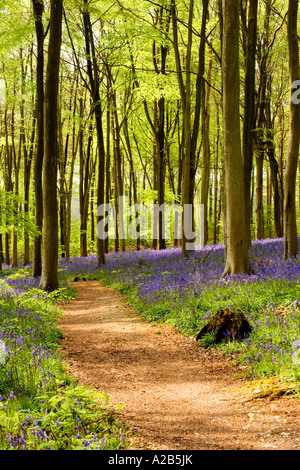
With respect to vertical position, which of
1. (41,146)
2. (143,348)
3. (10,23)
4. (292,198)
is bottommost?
(143,348)

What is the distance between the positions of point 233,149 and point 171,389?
598cm

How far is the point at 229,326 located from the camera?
6.25m

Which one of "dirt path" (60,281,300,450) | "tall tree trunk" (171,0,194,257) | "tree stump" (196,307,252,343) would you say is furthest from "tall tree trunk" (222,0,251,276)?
"tall tree trunk" (171,0,194,257)

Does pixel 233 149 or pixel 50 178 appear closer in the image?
pixel 233 149

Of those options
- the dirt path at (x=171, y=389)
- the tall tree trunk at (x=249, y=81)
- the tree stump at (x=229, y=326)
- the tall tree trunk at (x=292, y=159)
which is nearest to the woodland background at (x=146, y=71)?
the tall tree trunk at (x=249, y=81)

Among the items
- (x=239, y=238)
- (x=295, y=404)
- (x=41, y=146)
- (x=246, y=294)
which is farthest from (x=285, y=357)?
(x=41, y=146)

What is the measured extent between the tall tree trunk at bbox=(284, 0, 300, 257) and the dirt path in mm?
4623

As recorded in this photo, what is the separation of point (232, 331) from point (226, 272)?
3432 millimetres

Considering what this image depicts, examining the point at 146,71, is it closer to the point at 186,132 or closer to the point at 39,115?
the point at 186,132

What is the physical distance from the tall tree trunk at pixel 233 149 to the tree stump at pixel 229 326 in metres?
2.84

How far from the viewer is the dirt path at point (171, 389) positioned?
137 inches

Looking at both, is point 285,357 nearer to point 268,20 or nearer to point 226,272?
point 226,272

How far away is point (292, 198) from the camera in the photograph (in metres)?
10.2

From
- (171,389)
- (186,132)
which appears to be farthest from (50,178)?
(171,389)
